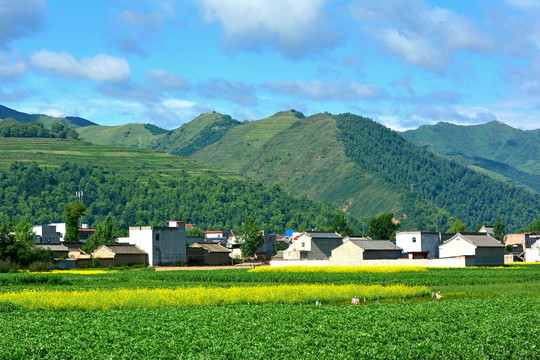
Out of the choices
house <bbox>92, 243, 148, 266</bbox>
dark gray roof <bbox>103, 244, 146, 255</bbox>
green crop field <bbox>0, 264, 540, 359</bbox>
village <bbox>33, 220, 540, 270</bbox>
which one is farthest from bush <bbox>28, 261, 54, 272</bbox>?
green crop field <bbox>0, 264, 540, 359</bbox>

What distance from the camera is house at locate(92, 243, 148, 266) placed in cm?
11731

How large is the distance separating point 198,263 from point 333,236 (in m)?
28.6

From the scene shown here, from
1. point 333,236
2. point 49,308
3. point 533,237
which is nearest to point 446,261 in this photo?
point 333,236

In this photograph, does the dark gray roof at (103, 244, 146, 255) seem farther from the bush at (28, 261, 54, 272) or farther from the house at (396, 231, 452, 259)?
the house at (396, 231, 452, 259)

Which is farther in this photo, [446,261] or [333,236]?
[333,236]

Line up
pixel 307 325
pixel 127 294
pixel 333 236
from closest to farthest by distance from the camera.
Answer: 1. pixel 307 325
2. pixel 127 294
3. pixel 333 236

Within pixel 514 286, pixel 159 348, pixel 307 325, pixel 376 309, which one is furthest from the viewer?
pixel 514 286

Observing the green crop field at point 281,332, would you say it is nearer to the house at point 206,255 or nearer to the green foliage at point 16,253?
the green foliage at point 16,253

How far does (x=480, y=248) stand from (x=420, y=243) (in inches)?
728

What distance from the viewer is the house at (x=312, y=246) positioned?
13088 centimetres

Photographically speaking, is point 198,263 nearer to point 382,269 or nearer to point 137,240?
point 137,240

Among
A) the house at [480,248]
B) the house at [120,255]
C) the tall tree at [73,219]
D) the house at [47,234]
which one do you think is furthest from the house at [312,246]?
the house at [47,234]

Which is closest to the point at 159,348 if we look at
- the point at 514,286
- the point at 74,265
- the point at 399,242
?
the point at 514,286

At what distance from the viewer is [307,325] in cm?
3212
